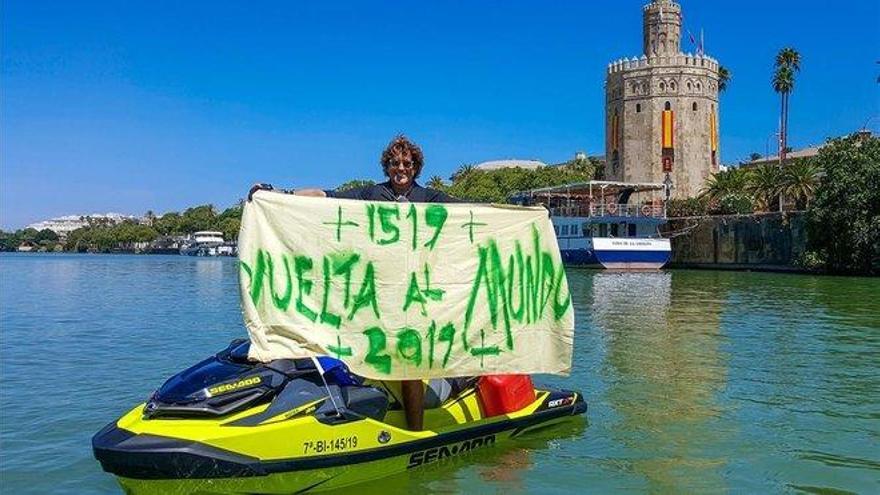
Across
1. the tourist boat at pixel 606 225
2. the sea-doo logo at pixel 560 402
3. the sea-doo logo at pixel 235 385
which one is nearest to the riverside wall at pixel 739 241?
the tourist boat at pixel 606 225

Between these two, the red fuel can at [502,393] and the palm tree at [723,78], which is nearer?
the red fuel can at [502,393]

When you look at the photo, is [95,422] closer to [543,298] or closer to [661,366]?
[543,298]

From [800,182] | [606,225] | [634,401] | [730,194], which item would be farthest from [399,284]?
[730,194]

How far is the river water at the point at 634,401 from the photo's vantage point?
746 cm

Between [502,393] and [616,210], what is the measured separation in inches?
2152

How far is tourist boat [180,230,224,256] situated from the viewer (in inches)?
6225

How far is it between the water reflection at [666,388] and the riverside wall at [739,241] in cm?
3429

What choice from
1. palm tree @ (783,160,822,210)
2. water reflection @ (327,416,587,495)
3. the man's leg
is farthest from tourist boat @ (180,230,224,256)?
the man's leg

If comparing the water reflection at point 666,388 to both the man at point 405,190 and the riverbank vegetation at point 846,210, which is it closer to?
the man at point 405,190

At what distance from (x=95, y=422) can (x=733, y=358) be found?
10.4m

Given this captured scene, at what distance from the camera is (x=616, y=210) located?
61.4m

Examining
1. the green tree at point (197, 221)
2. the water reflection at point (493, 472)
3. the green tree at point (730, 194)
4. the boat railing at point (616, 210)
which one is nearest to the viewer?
the water reflection at point (493, 472)

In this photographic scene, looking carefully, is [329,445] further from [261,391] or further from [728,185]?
[728,185]

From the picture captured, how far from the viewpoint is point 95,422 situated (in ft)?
31.9
